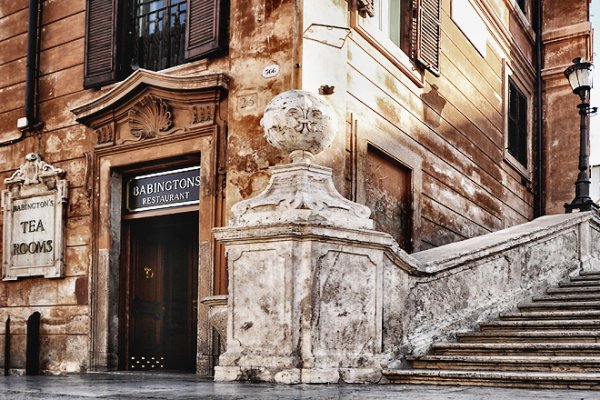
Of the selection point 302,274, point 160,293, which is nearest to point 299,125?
point 302,274

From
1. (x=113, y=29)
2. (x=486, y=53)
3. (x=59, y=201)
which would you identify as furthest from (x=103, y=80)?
(x=486, y=53)

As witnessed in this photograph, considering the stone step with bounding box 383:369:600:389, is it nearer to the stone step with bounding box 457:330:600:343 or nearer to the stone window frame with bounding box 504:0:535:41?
the stone step with bounding box 457:330:600:343

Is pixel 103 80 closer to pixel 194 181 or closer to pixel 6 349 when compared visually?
pixel 194 181

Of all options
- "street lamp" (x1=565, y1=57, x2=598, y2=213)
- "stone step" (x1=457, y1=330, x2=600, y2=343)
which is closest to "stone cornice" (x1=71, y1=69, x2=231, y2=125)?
"stone step" (x1=457, y1=330, x2=600, y2=343)

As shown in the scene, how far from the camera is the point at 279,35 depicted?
357 inches

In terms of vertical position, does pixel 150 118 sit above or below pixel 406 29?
below

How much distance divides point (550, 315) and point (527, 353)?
4.75 feet

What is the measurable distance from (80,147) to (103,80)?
91 centimetres

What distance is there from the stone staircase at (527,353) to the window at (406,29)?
12.1 feet

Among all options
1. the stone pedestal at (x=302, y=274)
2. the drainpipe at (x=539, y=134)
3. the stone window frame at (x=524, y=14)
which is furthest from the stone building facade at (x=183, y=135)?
the drainpipe at (x=539, y=134)

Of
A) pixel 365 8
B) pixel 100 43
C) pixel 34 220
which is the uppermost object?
Result: pixel 365 8

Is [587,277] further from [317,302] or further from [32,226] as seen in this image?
[32,226]

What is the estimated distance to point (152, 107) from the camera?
395 inches

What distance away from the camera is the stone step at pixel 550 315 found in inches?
326
